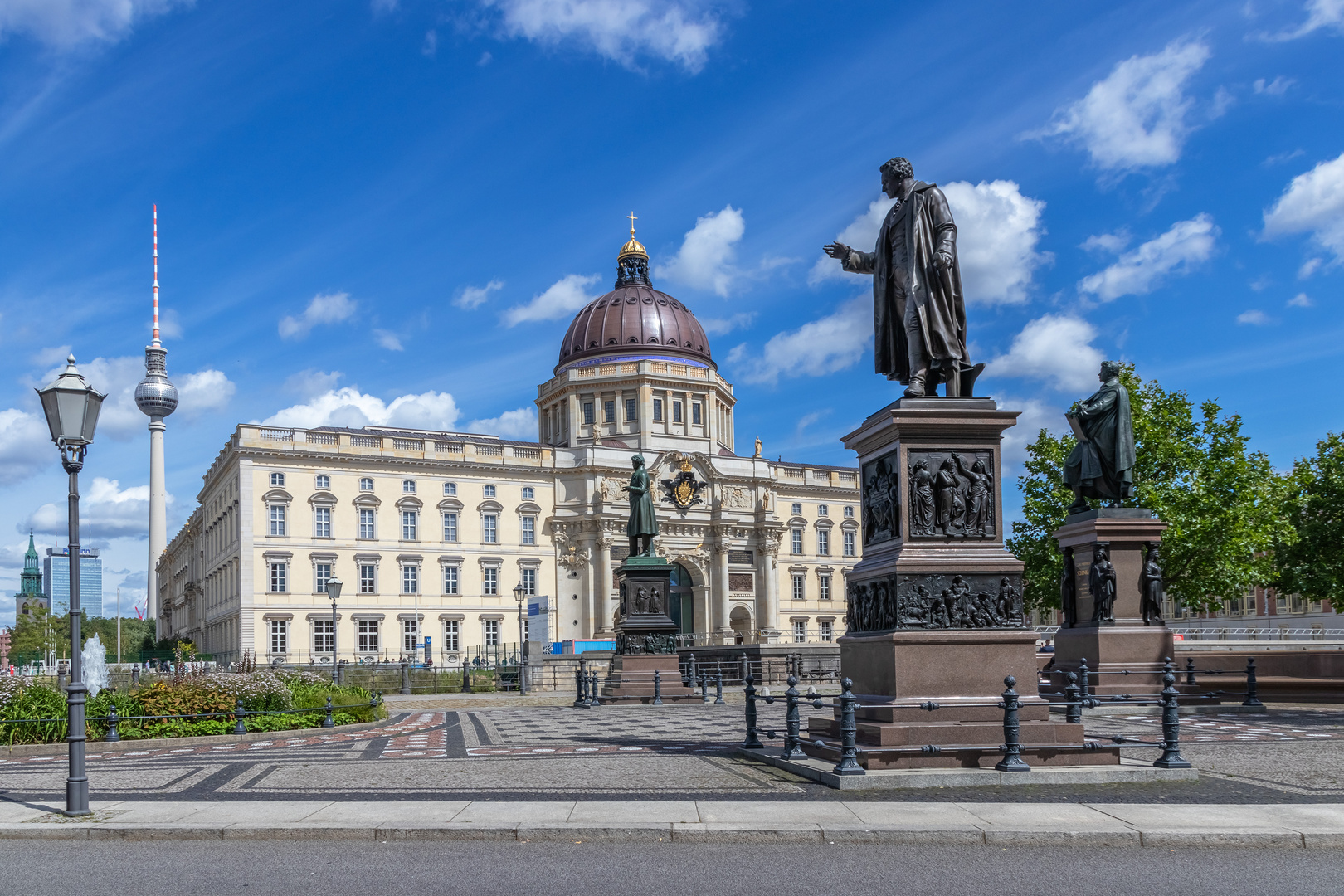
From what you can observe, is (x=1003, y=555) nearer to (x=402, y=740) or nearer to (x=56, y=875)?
(x=56, y=875)

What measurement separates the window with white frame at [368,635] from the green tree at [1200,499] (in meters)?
44.1

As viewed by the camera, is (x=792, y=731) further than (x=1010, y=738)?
Yes

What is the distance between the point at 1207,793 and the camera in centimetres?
951

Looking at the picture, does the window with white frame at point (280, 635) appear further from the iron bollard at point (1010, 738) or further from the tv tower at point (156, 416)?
the iron bollard at point (1010, 738)

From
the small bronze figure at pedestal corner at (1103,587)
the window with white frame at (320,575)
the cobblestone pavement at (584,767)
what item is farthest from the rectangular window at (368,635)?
the small bronze figure at pedestal corner at (1103,587)

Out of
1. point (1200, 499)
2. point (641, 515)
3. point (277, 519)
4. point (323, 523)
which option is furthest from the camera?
point (323, 523)

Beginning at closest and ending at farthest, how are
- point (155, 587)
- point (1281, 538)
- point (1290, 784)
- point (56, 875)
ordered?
point (56, 875), point (1290, 784), point (1281, 538), point (155, 587)

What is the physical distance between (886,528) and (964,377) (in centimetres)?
172

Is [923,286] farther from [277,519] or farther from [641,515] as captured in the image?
[277,519]

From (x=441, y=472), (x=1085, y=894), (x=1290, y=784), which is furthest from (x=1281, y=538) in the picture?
(x=441, y=472)

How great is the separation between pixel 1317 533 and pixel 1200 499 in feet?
22.3

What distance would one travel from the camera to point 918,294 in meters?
11.5

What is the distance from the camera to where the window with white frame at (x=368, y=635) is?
71312 millimetres

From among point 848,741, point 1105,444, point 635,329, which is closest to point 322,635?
point 635,329
